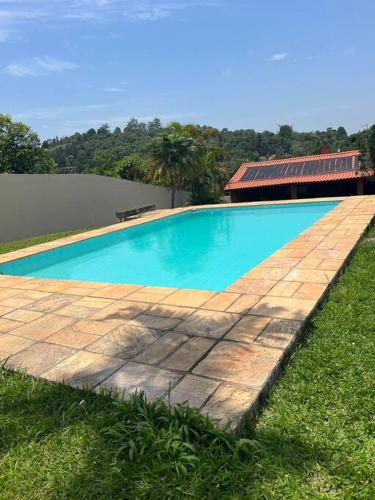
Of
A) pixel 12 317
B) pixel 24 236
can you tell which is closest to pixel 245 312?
pixel 12 317

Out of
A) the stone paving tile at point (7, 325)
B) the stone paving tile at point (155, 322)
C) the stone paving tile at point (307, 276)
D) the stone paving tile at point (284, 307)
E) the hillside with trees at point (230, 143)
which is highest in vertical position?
the hillside with trees at point (230, 143)

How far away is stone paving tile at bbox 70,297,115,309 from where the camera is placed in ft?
14.6

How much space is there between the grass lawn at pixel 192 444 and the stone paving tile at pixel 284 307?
0.76 meters

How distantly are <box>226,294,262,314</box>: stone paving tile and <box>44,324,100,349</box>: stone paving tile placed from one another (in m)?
1.40

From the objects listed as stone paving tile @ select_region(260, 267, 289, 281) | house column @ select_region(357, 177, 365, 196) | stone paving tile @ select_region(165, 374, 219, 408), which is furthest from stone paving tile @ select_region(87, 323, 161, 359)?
house column @ select_region(357, 177, 365, 196)

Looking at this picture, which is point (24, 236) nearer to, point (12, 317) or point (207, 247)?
point (207, 247)

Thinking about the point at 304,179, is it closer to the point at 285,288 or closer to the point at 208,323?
the point at 285,288

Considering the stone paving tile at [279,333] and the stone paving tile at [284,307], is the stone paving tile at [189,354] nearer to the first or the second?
the stone paving tile at [279,333]

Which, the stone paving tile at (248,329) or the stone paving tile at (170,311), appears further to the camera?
the stone paving tile at (170,311)

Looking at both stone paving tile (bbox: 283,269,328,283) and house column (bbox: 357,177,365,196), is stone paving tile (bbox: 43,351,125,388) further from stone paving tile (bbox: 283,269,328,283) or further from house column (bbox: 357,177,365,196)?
house column (bbox: 357,177,365,196)

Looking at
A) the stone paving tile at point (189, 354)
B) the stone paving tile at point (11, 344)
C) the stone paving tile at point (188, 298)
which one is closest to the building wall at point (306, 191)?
the stone paving tile at point (188, 298)

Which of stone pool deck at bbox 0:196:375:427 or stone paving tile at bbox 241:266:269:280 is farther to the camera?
stone paving tile at bbox 241:266:269:280

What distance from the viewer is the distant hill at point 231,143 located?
49.3 m

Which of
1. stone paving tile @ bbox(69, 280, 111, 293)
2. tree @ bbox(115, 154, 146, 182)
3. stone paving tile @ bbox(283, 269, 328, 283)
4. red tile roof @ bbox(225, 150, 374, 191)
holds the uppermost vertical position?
tree @ bbox(115, 154, 146, 182)
